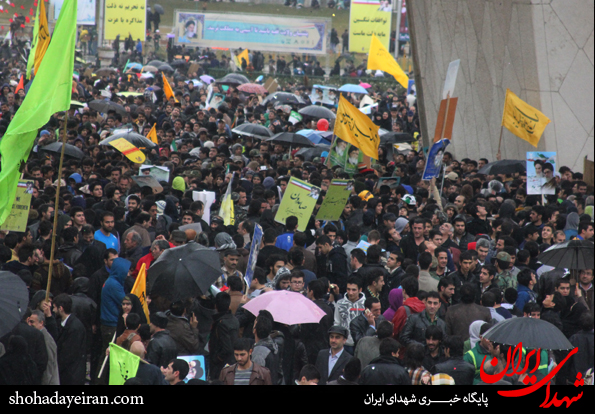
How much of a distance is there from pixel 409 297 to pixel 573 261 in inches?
79.4

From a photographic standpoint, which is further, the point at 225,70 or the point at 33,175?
the point at 225,70

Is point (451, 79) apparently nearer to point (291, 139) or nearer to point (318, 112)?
point (291, 139)

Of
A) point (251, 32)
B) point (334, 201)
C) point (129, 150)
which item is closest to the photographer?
point (334, 201)

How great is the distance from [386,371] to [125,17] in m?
31.3

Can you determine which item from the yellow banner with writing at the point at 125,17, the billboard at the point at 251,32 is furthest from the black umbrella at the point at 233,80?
the billboard at the point at 251,32

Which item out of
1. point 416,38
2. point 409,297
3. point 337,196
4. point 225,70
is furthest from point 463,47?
point 225,70

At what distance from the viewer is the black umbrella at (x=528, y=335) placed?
20.0ft

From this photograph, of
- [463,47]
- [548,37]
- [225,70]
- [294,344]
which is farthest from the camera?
[225,70]

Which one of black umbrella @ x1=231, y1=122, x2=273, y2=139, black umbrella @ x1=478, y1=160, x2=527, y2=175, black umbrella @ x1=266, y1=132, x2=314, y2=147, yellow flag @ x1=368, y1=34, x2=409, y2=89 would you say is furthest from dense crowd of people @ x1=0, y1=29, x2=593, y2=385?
yellow flag @ x1=368, y1=34, x2=409, y2=89

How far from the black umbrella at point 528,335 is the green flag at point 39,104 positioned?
385 centimetres

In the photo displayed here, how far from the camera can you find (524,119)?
15062mm

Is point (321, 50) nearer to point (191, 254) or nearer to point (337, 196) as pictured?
point (337, 196)

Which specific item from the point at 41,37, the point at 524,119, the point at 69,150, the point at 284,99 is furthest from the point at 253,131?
the point at 284,99

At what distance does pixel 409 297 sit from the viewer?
24.6 feet
